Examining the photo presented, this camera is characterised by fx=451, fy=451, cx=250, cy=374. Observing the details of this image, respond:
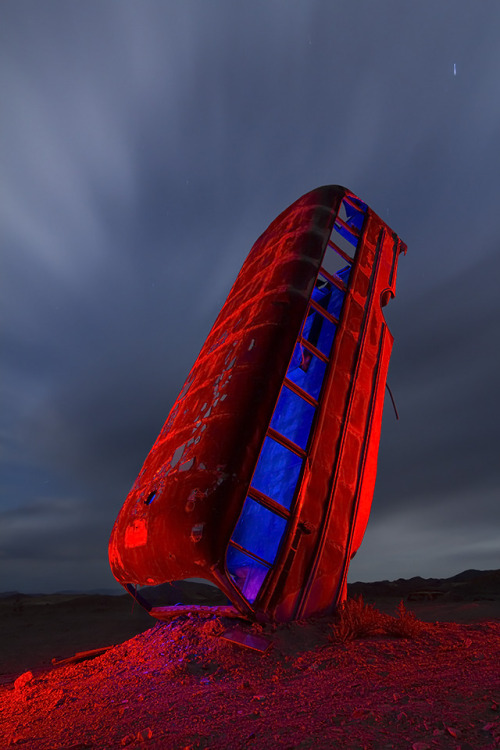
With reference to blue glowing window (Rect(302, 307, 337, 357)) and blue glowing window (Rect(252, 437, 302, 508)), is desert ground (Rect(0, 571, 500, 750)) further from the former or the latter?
blue glowing window (Rect(302, 307, 337, 357))

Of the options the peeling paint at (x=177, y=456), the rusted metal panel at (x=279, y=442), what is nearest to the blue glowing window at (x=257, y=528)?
the rusted metal panel at (x=279, y=442)

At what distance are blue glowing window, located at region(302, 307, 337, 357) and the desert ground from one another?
13.4 feet

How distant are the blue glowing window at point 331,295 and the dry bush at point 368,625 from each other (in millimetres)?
4527

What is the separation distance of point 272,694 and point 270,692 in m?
0.10

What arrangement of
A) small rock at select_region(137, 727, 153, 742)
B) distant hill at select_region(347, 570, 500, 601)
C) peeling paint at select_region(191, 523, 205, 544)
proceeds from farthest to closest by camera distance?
distant hill at select_region(347, 570, 500, 601)
peeling paint at select_region(191, 523, 205, 544)
small rock at select_region(137, 727, 153, 742)

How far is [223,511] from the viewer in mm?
4898

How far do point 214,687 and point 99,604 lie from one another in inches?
784

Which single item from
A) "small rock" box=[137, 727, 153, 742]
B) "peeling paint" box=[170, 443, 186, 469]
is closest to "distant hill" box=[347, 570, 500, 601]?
"peeling paint" box=[170, 443, 186, 469]

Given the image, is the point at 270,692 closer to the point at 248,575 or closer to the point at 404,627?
the point at 248,575

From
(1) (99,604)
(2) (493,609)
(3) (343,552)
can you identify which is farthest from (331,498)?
(1) (99,604)

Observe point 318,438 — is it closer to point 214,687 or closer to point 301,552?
point 301,552

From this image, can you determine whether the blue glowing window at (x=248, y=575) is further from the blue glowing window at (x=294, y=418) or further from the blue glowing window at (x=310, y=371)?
the blue glowing window at (x=310, y=371)

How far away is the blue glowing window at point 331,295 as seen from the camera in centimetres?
806

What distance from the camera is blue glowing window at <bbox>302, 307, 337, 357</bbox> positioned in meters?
7.61
